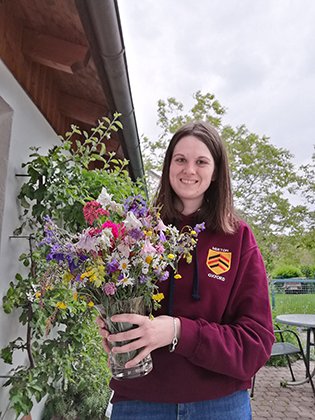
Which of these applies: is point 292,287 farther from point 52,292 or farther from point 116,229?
point 116,229

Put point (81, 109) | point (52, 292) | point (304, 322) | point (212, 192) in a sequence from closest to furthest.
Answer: point (212, 192), point (52, 292), point (81, 109), point (304, 322)

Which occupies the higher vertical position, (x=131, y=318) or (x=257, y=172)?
(x=257, y=172)

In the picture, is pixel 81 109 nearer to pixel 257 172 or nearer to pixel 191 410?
pixel 191 410

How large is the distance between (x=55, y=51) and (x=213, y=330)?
72.4 inches

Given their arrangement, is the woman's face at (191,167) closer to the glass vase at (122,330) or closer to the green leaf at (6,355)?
the glass vase at (122,330)

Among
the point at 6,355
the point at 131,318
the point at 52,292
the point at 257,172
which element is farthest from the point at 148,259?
the point at 257,172

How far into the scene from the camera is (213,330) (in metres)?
0.94

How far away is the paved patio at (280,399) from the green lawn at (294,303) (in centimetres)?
243

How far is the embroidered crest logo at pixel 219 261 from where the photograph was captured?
Result: 1.05m

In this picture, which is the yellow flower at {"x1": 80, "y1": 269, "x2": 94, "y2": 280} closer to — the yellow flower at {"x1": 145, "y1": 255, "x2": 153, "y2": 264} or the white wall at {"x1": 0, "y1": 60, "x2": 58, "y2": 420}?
the yellow flower at {"x1": 145, "y1": 255, "x2": 153, "y2": 264}

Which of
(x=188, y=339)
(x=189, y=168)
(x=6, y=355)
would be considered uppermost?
(x=189, y=168)

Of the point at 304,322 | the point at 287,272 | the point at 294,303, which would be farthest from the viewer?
the point at 287,272

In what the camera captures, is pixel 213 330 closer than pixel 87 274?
No

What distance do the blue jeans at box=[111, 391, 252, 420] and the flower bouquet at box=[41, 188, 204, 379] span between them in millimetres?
164
